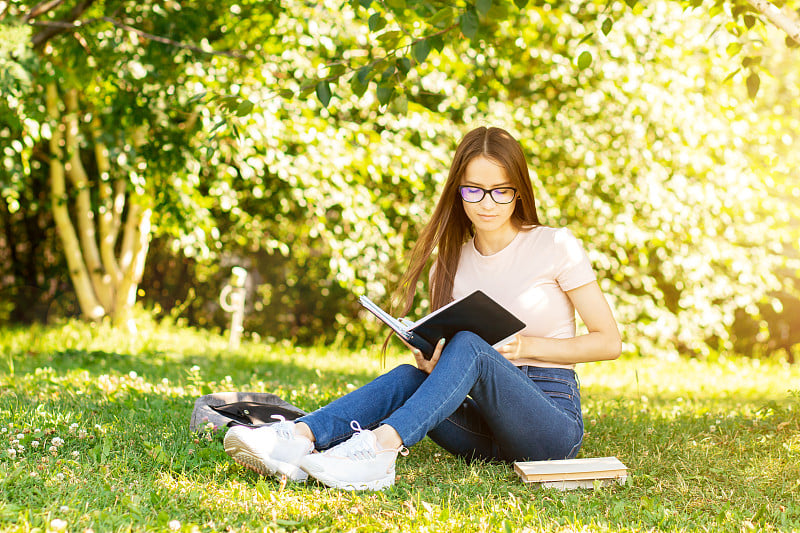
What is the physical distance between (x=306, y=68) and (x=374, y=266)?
1.71m

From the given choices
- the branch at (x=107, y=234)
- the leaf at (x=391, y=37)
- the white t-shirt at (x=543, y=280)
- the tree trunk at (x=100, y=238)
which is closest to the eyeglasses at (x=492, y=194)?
the white t-shirt at (x=543, y=280)

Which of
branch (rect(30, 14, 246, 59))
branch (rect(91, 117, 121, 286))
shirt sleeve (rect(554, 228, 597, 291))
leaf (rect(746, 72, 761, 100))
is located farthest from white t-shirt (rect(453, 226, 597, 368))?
branch (rect(91, 117, 121, 286))

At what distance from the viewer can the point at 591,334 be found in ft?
8.66

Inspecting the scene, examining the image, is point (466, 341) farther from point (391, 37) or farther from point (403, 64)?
point (391, 37)

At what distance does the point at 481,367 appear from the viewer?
2.44m

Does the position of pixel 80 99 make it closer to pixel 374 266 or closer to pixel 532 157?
pixel 374 266

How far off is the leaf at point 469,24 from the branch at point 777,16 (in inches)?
44.0

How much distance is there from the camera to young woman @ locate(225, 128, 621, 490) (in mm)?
2334

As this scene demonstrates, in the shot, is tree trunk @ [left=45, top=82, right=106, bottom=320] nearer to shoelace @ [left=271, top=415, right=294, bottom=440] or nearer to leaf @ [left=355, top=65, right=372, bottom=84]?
leaf @ [left=355, top=65, right=372, bottom=84]

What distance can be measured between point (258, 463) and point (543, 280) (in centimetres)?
122

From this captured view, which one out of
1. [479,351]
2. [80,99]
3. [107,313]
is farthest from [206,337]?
[479,351]

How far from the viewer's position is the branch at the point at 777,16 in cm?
289

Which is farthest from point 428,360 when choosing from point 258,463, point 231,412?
point 231,412

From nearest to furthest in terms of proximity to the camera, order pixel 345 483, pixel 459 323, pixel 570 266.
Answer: pixel 345 483 < pixel 459 323 < pixel 570 266
